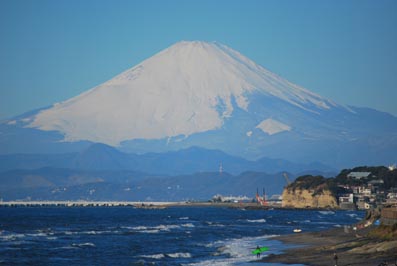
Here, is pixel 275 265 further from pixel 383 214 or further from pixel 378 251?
pixel 383 214

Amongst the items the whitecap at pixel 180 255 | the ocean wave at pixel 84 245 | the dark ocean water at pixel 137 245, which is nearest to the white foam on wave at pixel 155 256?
the dark ocean water at pixel 137 245

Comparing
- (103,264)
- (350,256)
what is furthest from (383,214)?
(103,264)

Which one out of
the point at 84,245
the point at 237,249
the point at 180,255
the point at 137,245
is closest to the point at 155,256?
the point at 180,255

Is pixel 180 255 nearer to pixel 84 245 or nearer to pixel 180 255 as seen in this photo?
pixel 180 255

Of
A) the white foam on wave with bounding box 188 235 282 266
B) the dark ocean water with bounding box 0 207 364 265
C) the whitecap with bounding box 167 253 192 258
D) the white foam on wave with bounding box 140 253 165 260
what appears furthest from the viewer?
the whitecap with bounding box 167 253 192 258

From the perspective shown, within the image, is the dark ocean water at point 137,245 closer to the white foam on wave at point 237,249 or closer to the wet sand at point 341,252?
the white foam on wave at point 237,249

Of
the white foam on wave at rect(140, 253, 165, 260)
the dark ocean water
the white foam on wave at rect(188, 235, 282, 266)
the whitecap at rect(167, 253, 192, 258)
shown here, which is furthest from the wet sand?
the white foam on wave at rect(140, 253, 165, 260)

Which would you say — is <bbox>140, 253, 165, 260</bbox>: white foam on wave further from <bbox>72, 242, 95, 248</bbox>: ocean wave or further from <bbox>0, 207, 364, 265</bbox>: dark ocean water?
<bbox>72, 242, 95, 248</bbox>: ocean wave

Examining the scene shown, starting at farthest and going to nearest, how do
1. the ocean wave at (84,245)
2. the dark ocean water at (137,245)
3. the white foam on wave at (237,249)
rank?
the ocean wave at (84,245) < the dark ocean water at (137,245) < the white foam on wave at (237,249)
